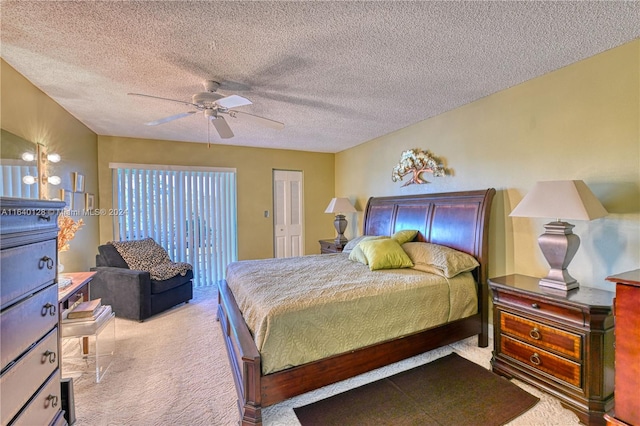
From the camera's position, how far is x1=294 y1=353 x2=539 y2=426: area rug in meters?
1.88

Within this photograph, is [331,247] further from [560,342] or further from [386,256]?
[560,342]

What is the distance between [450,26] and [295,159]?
4.16m

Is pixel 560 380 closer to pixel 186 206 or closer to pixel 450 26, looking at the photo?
pixel 450 26

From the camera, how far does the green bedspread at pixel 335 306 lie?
189 cm

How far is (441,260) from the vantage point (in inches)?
108

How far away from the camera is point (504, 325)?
2336 mm

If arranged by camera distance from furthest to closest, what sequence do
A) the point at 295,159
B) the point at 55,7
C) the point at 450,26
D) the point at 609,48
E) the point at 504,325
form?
the point at 295,159, the point at 504,325, the point at 609,48, the point at 450,26, the point at 55,7

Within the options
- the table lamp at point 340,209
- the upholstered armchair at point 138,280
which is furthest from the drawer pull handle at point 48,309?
the table lamp at point 340,209

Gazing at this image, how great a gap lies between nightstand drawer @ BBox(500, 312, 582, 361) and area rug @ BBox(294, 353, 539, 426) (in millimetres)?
392

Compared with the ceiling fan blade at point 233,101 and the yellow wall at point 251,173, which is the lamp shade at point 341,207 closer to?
the yellow wall at point 251,173

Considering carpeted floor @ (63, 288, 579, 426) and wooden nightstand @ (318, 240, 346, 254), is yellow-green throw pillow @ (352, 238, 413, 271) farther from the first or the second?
wooden nightstand @ (318, 240, 346, 254)

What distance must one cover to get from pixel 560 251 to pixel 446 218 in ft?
4.08

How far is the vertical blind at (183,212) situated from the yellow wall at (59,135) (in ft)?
1.42

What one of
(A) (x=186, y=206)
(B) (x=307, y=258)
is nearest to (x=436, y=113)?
(B) (x=307, y=258)
